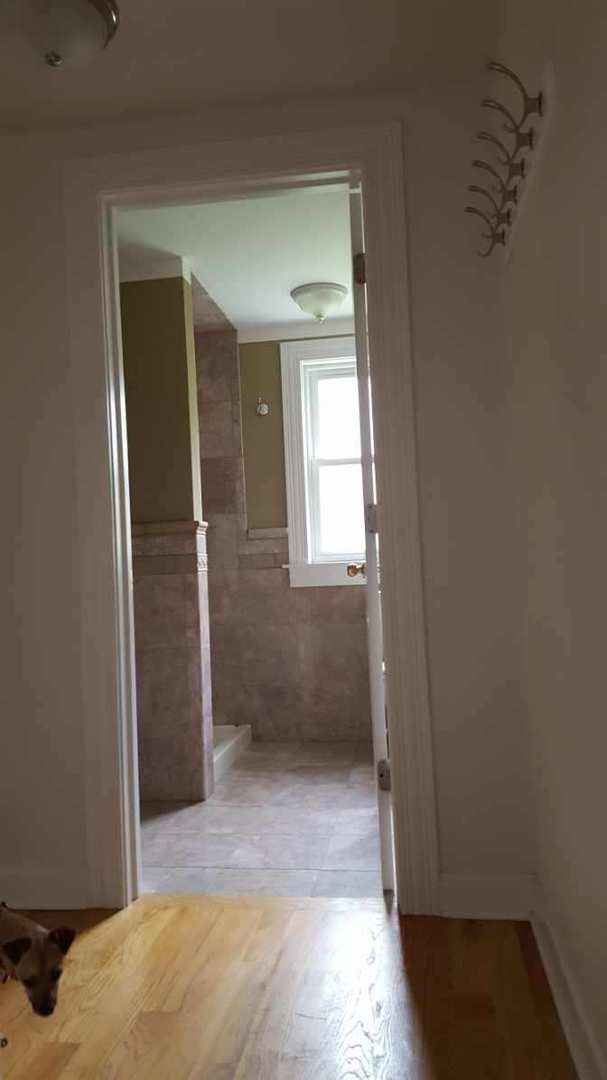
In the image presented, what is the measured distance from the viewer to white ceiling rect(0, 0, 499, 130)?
86.4 inches

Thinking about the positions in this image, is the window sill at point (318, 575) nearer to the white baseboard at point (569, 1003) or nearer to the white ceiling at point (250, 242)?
the white ceiling at point (250, 242)

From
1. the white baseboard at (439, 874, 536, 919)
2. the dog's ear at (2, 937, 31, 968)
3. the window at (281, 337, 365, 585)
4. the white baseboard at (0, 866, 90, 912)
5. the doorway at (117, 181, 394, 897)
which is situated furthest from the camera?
the window at (281, 337, 365, 585)

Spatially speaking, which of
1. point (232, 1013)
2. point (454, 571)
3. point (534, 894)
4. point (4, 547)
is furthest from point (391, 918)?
point (4, 547)

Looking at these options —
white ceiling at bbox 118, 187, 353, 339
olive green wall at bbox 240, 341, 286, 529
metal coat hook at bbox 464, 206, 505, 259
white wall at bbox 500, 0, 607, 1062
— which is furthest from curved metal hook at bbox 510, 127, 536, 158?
olive green wall at bbox 240, 341, 286, 529

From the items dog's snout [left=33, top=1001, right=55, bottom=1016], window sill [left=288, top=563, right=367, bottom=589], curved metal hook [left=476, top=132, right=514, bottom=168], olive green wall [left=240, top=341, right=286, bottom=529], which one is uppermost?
curved metal hook [left=476, top=132, right=514, bottom=168]

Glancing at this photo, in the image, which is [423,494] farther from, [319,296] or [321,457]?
[321,457]

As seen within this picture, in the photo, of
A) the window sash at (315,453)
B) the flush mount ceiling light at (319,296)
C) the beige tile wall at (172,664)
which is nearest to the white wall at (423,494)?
the beige tile wall at (172,664)

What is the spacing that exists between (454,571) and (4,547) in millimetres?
1446

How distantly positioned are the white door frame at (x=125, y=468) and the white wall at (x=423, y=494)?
0.05 meters

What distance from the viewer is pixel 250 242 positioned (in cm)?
391

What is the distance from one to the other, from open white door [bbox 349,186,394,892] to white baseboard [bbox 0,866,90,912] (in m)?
0.97

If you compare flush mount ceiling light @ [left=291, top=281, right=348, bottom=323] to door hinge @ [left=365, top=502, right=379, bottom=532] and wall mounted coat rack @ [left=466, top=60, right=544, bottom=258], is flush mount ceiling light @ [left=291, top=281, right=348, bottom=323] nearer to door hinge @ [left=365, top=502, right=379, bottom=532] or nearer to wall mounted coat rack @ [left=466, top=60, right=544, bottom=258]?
wall mounted coat rack @ [left=466, top=60, right=544, bottom=258]

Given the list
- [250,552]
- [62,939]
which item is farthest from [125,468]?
[250,552]

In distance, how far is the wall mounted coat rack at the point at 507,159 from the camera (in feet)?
5.94
